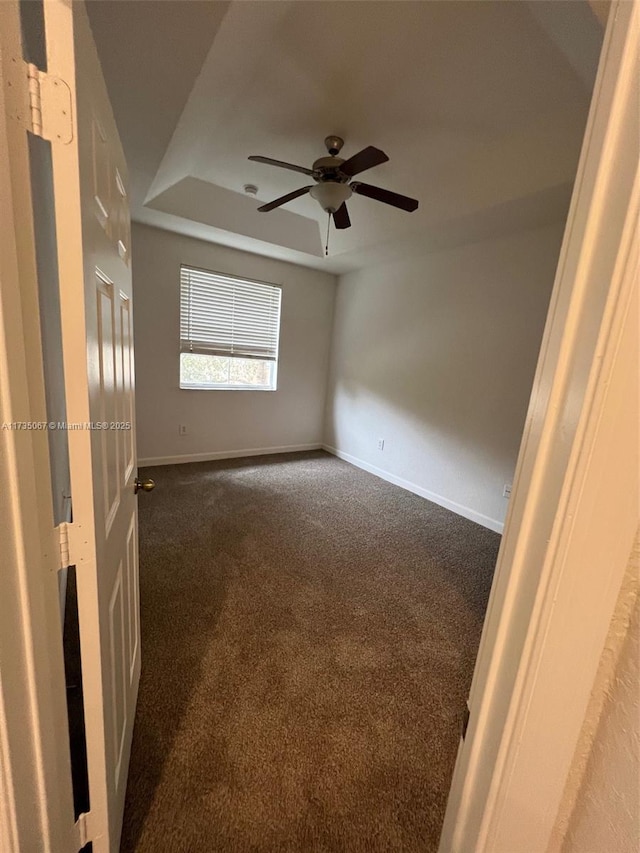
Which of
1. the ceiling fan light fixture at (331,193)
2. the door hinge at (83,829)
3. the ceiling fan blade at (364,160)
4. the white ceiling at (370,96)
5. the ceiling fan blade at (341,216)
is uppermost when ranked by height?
the white ceiling at (370,96)

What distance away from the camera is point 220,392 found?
14.2 feet

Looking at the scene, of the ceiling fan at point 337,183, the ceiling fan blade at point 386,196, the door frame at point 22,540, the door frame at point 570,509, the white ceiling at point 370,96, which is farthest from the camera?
the ceiling fan blade at point 386,196

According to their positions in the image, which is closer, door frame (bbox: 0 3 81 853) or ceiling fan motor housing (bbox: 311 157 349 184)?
door frame (bbox: 0 3 81 853)

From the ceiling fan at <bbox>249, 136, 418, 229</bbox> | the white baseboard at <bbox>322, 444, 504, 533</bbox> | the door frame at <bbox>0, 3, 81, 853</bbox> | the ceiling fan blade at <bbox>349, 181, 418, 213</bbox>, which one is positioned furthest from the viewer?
the white baseboard at <bbox>322, 444, 504, 533</bbox>

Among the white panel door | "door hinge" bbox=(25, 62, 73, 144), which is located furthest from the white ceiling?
"door hinge" bbox=(25, 62, 73, 144)

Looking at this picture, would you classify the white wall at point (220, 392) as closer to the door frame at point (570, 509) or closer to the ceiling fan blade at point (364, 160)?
the ceiling fan blade at point (364, 160)

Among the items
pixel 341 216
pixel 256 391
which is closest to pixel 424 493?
pixel 256 391

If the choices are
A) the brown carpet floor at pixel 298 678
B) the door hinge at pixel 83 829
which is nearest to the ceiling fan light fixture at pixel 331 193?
the brown carpet floor at pixel 298 678

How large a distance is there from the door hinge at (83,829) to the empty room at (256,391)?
16 mm

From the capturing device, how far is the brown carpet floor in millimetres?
1102

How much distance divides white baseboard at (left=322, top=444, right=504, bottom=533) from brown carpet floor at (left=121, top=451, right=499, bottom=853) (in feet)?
0.62

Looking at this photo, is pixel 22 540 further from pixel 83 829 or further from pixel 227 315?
pixel 227 315

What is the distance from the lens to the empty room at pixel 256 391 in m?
0.60

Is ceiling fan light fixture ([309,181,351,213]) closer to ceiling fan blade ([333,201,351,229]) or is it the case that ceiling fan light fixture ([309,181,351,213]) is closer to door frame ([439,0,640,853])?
ceiling fan blade ([333,201,351,229])
